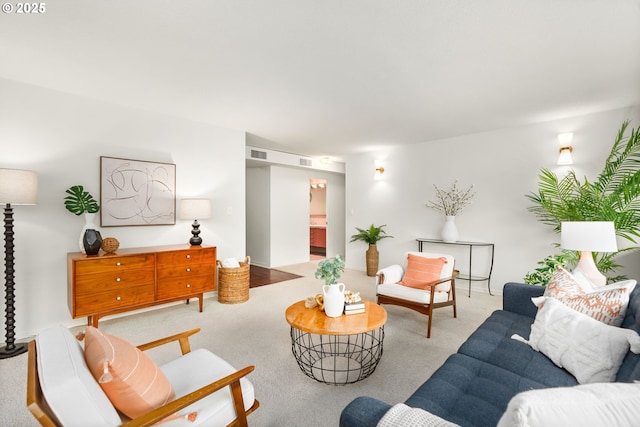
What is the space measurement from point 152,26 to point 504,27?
243 cm

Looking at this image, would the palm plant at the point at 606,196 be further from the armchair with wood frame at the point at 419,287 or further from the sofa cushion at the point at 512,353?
the sofa cushion at the point at 512,353

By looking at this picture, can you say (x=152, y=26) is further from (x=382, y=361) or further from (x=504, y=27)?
(x=382, y=361)

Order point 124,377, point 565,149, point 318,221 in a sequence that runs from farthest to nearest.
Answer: point 318,221 → point 565,149 → point 124,377

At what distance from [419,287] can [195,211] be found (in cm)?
286

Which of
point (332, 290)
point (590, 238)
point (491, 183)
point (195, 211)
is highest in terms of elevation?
point (491, 183)

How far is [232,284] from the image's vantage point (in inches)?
155

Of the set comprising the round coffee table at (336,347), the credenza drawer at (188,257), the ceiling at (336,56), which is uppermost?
the ceiling at (336,56)

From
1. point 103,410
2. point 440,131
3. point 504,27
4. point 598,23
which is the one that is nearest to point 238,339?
point 103,410

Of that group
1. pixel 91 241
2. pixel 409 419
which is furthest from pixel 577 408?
pixel 91 241

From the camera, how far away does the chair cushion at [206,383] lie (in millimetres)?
1279

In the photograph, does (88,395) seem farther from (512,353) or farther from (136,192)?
(136,192)

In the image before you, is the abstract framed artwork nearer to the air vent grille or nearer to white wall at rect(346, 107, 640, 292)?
the air vent grille

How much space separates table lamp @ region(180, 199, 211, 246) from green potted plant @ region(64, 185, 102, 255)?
0.87 meters

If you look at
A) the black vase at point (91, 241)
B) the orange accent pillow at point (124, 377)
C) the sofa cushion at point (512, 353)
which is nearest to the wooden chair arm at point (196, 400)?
the orange accent pillow at point (124, 377)
